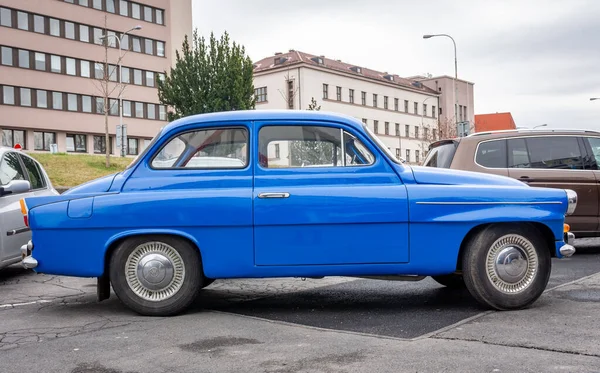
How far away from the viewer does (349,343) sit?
17.3ft

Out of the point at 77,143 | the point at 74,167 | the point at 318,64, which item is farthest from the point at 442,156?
the point at 318,64

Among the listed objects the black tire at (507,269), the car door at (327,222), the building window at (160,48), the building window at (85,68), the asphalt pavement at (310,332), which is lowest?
the asphalt pavement at (310,332)

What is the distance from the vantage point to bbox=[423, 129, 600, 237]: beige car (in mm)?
10664

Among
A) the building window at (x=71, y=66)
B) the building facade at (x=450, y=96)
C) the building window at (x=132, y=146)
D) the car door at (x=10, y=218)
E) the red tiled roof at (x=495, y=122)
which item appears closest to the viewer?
the car door at (x=10, y=218)

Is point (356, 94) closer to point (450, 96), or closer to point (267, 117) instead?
point (450, 96)

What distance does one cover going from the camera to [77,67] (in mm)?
61219

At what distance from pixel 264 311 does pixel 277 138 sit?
1.60 m

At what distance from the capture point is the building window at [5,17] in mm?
55625

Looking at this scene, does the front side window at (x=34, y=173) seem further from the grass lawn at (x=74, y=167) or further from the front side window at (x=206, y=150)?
the grass lawn at (x=74, y=167)

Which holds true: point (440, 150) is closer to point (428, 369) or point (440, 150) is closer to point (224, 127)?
point (224, 127)

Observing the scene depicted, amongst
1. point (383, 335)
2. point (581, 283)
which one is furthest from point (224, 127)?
point (581, 283)

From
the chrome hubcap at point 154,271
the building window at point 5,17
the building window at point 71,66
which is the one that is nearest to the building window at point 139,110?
the building window at point 71,66

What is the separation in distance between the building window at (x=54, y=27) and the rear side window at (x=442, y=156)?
53919mm

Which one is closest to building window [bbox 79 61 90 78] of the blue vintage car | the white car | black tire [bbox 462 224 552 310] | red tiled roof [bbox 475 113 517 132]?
the white car
